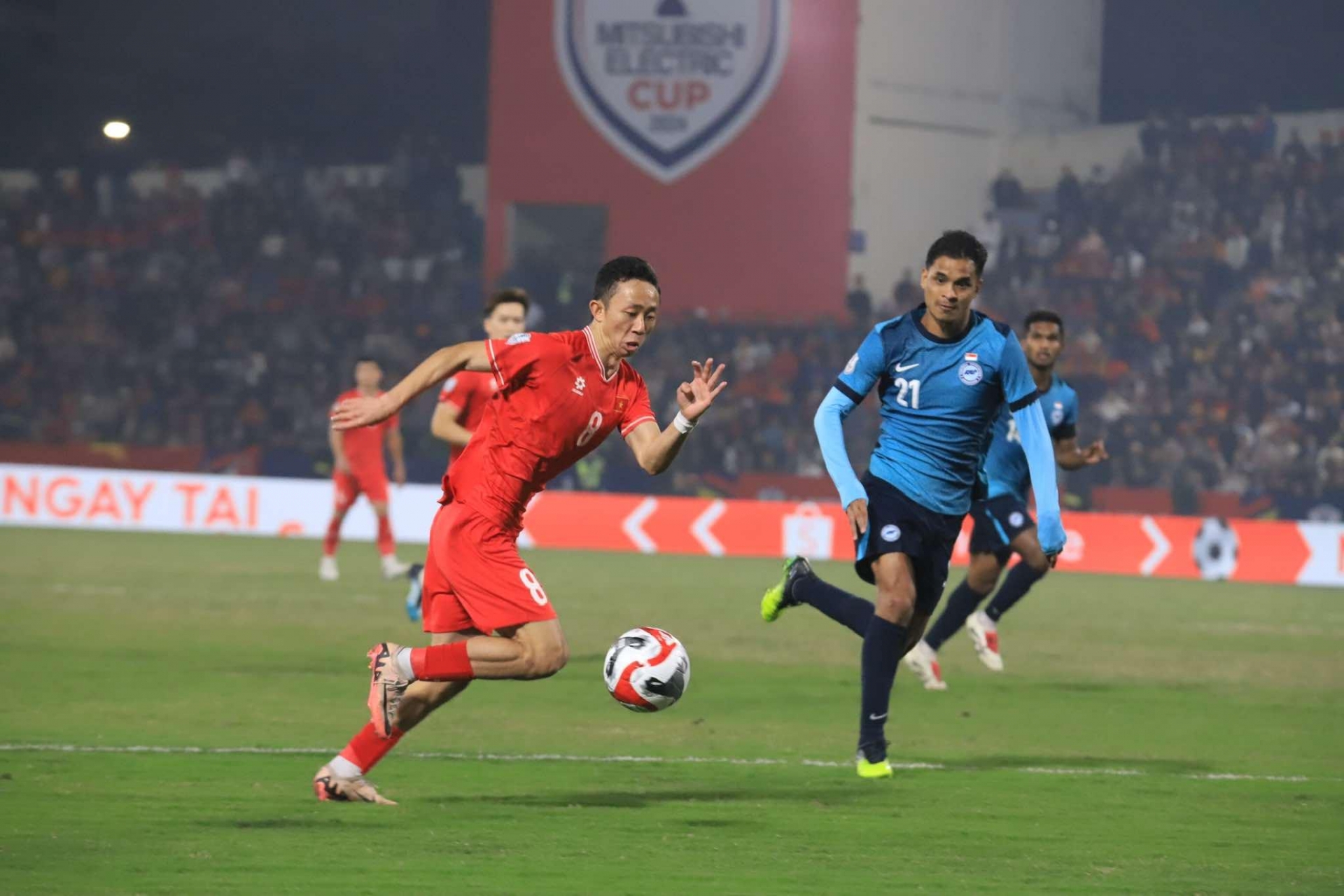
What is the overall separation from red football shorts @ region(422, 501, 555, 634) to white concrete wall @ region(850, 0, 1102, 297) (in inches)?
979

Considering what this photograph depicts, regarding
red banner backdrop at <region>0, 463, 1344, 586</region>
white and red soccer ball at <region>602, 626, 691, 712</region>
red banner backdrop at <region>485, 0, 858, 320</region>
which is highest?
red banner backdrop at <region>485, 0, 858, 320</region>

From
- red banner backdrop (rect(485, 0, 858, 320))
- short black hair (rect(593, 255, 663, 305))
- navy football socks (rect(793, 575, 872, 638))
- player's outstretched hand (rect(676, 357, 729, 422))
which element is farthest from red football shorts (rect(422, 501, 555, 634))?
red banner backdrop (rect(485, 0, 858, 320))

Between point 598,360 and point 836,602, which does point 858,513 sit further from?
point 598,360

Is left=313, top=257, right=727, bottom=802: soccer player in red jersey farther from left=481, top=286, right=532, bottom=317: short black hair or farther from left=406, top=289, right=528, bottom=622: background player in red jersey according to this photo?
left=481, top=286, right=532, bottom=317: short black hair

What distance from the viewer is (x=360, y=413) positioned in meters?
6.05

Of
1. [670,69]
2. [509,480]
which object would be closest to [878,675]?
[509,480]

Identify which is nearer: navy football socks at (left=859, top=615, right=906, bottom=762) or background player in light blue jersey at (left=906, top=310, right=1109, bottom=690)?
navy football socks at (left=859, top=615, right=906, bottom=762)

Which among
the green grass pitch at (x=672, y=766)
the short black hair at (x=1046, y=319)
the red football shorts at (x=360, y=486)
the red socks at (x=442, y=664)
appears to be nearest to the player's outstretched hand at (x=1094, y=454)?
the short black hair at (x=1046, y=319)

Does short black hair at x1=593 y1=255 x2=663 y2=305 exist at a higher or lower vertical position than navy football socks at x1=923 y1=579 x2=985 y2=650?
higher

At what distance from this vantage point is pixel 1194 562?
2195 cm

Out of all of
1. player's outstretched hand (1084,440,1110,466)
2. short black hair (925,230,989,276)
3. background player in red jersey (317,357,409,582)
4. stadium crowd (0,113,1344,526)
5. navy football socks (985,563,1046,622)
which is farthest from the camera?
stadium crowd (0,113,1344,526)

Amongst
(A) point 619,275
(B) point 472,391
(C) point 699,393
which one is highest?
(A) point 619,275

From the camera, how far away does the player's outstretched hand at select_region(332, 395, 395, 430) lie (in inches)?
236

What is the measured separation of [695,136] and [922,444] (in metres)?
24.2
